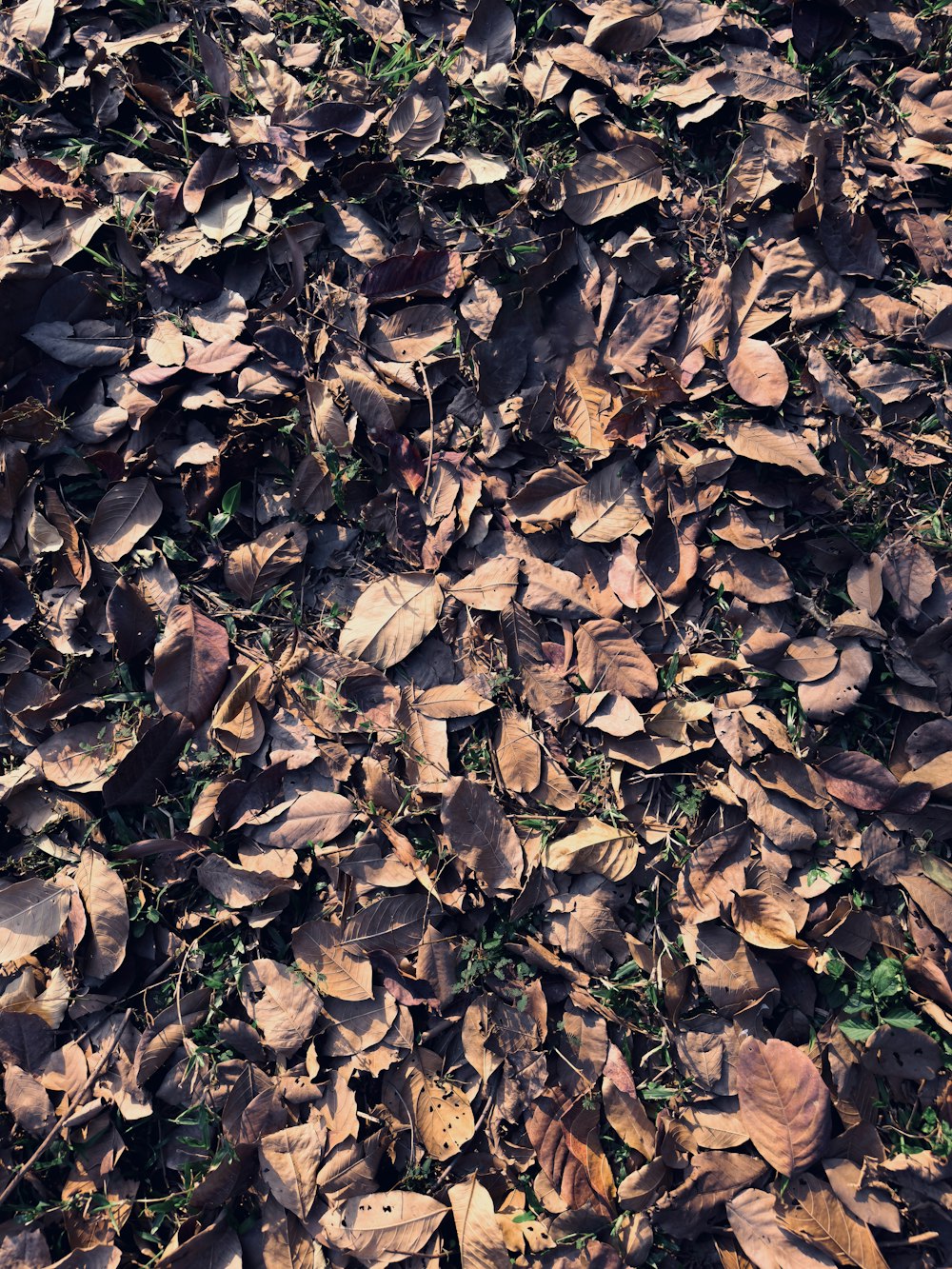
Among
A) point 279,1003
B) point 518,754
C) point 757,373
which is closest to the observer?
point 279,1003

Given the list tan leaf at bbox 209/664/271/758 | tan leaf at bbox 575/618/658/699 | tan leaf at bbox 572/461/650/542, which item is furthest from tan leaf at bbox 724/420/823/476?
tan leaf at bbox 209/664/271/758

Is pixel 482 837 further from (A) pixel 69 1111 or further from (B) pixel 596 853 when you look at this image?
(A) pixel 69 1111

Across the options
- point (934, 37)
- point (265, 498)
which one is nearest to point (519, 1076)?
point (265, 498)

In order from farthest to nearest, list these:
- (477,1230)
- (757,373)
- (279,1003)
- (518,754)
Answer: (757,373)
(518,754)
(279,1003)
(477,1230)

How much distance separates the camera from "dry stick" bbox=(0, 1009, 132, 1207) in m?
1.90

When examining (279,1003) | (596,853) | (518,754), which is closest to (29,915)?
(279,1003)

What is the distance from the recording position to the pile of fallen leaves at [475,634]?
76.7 inches

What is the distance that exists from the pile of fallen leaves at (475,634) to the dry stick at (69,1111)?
0.02 metres

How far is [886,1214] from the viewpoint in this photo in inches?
74.6

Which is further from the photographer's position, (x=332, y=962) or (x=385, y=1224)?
(x=332, y=962)

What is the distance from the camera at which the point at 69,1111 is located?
1.95 metres

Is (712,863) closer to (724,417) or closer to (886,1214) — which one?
(886,1214)

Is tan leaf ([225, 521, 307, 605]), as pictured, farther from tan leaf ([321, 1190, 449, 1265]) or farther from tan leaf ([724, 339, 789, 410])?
tan leaf ([321, 1190, 449, 1265])

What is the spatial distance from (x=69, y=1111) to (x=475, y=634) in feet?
4.69
